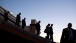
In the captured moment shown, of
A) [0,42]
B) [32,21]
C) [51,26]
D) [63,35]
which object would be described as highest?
[32,21]

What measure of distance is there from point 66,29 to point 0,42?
4.22 meters

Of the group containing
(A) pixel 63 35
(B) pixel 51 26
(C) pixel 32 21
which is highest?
(C) pixel 32 21

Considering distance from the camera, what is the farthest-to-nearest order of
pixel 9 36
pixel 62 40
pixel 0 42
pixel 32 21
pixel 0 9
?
pixel 32 21, pixel 0 9, pixel 9 36, pixel 0 42, pixel 62 40

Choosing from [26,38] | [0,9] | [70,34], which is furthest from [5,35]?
[70,34]

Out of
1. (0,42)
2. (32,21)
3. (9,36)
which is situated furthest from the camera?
(32,21)

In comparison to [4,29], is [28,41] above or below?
below

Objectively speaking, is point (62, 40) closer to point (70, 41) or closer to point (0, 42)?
point (70, 41)

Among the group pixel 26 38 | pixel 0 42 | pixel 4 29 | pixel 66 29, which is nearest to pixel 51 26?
pixel 26 38

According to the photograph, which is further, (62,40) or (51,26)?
(51,26)

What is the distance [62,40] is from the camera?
14.5 ft

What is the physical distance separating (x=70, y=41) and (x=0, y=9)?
7.95m

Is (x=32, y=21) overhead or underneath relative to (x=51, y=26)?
overhead

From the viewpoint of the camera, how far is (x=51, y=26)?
10969 mm

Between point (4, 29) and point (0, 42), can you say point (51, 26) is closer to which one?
point (4, 29)
